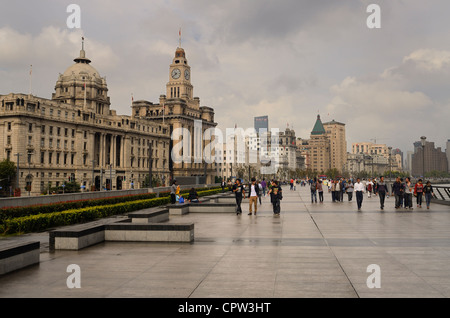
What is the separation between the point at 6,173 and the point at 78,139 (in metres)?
22.5

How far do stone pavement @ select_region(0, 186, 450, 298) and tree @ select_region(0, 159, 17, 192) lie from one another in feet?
204

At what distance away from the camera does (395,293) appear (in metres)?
6.29

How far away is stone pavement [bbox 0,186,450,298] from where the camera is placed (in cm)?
648

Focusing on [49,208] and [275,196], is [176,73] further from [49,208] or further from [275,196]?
[275,196]

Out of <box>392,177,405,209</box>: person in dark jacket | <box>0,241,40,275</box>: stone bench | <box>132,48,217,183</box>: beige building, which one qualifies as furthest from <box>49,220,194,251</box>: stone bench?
<box>132,48,217,183</box>: beige building

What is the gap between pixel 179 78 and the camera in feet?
468

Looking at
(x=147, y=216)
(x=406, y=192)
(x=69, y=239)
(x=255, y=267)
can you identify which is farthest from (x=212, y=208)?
(x=255, y=267)

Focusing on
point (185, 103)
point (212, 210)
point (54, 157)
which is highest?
point (185, 103)

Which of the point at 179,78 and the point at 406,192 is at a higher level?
the point at 179,78

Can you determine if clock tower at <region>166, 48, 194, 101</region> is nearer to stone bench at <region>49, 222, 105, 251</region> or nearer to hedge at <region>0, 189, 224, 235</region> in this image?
hedge at <region>0, 189, 224, 235</region>
